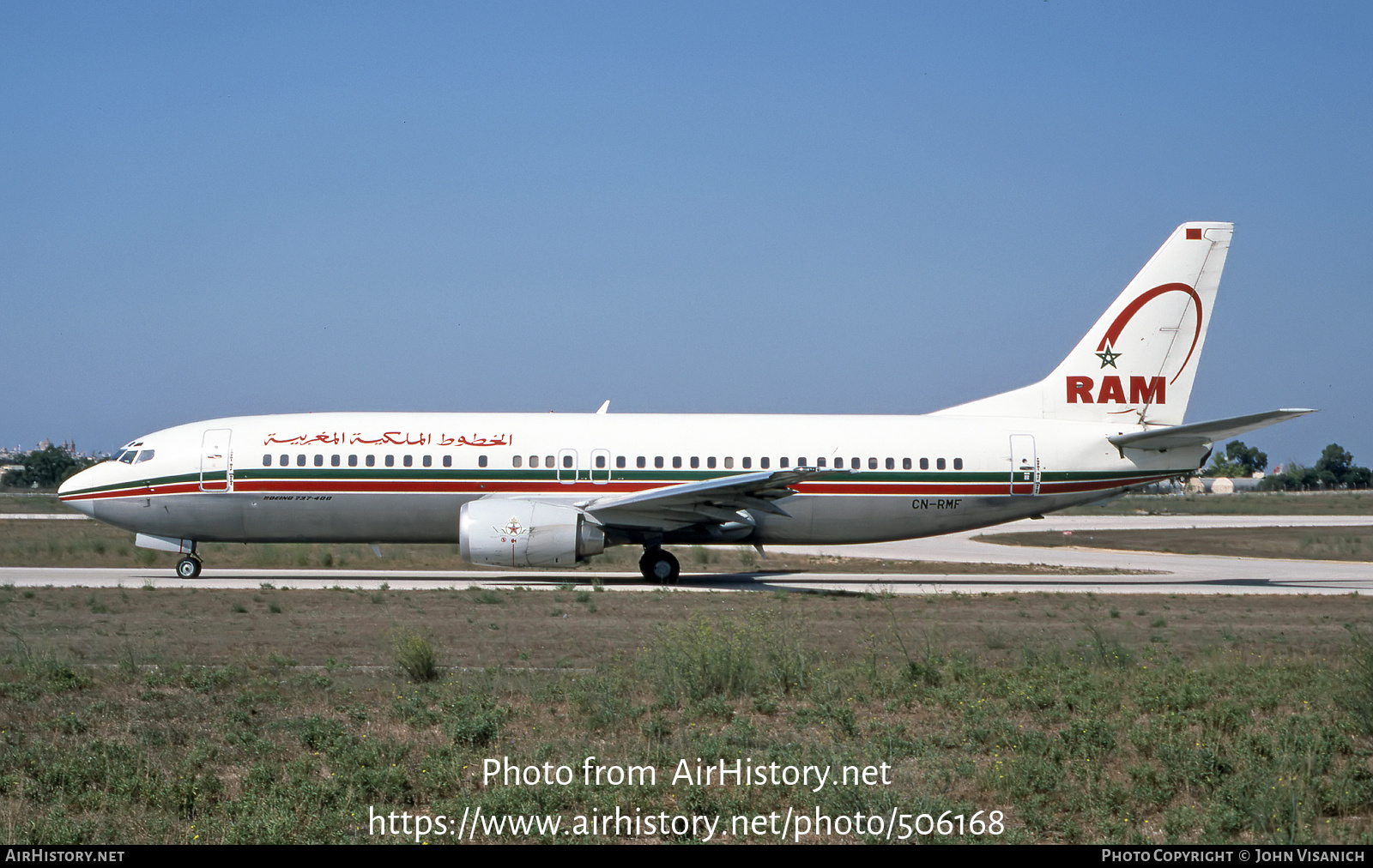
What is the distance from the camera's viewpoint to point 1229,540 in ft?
151

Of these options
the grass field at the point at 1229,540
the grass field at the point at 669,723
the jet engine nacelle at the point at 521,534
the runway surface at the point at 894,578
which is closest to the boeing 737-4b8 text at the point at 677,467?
the jet engine nacelle at the point at 521,534

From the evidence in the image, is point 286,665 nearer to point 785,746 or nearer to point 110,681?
point 110,681

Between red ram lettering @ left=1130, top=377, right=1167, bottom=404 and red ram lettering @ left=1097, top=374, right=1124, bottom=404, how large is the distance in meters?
0.26

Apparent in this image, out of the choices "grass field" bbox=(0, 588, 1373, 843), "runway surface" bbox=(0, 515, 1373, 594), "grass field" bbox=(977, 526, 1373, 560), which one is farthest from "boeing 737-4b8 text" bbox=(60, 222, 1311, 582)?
"grass field" bbox=(977, 526, 1373, 560)

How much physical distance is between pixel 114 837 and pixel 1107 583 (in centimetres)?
2395

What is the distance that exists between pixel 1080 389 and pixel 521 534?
13.6m

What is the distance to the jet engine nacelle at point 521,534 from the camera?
77.2 ft

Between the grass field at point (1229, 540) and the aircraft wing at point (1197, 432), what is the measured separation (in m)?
15.5

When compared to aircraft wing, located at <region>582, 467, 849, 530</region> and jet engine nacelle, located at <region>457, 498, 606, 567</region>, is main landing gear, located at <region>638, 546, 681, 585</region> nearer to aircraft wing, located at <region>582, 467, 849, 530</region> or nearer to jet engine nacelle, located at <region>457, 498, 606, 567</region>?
aircraft wing, located at <region>582, 467, 849, 530</region>

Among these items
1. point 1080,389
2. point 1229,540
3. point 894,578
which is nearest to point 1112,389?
point 1080,389

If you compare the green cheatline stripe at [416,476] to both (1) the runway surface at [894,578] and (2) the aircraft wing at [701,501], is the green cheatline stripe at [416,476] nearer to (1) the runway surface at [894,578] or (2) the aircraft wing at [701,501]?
(2) the aircraft wing at [701,501]

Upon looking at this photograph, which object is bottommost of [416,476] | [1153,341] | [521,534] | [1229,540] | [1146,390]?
[1229,540]

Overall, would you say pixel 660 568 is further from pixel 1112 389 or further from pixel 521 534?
pixel 1112 389

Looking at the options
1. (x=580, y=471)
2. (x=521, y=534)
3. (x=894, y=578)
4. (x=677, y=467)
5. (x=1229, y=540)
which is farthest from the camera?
(x=1229, y=540)
